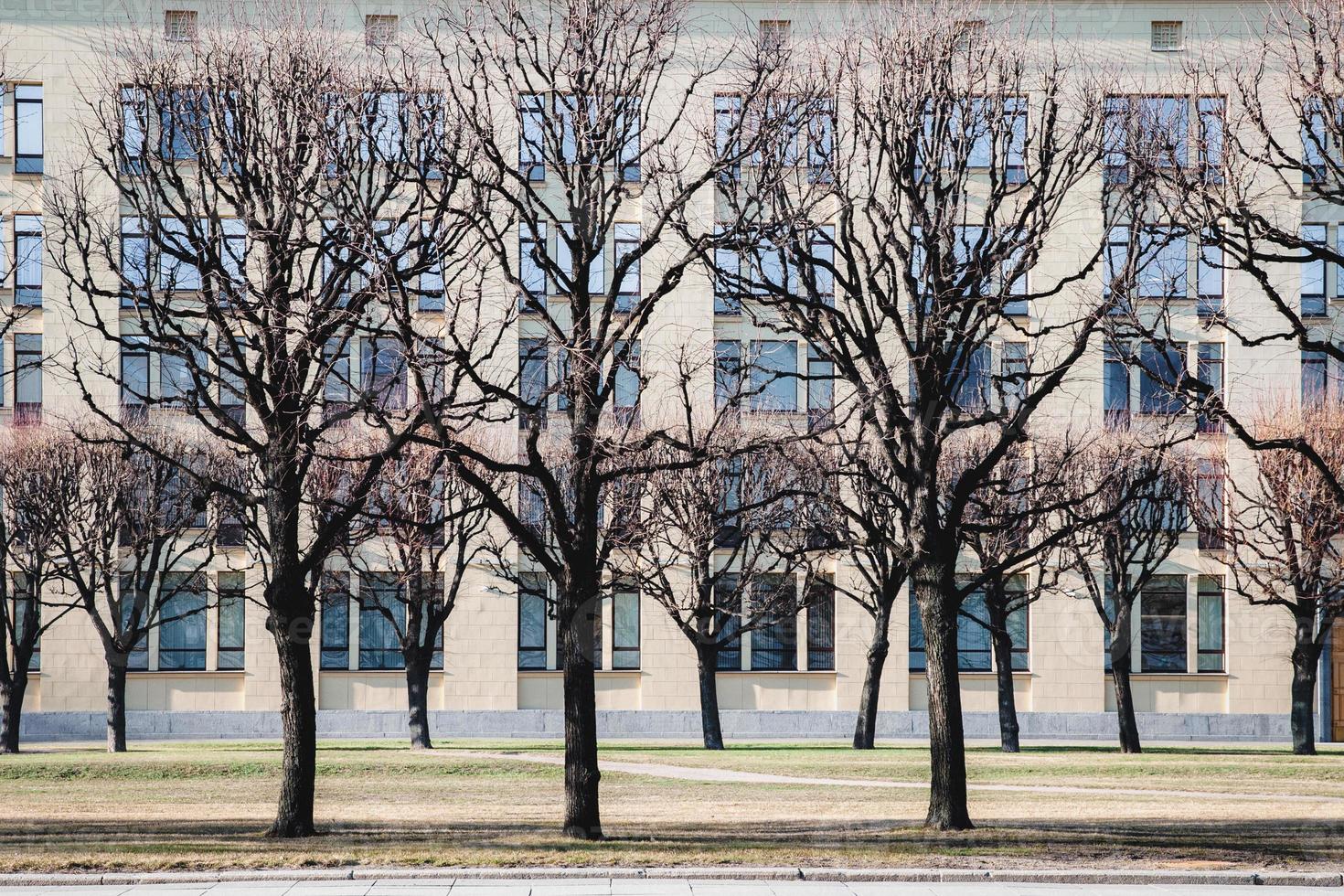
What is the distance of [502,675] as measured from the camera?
140 ft

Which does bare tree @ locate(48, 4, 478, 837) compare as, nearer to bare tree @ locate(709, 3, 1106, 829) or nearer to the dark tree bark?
bare tree @ locate(709, 3, 1106, 829)

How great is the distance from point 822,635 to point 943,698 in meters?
26.1

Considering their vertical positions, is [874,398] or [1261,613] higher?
[874,398]

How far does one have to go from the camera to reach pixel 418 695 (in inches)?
1383

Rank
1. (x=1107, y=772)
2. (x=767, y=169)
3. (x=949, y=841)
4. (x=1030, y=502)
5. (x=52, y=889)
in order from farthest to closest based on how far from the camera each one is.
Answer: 1. (x=1030, y=502)
2. (x=1107, y=772)
3. (x=767, y=169)
4. (x=949, y=841)
5. (x=52, y=889)

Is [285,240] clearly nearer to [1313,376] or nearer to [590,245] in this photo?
[590,245]

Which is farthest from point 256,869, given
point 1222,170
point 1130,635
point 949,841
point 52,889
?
point 1130,635

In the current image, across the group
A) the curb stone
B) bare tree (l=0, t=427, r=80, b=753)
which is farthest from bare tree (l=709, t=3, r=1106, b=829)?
bare tree (l=0, t=427, r=80, b=753)

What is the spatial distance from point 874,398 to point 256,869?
8477 millimetres

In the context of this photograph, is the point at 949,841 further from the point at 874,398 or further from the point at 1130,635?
the point at 1130,635

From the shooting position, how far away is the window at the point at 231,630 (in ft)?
140

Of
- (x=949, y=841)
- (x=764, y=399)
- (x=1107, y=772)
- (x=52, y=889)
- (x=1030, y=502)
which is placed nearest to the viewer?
(x=52, y=889)

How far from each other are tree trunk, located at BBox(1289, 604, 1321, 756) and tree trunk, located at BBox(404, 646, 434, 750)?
2148 cm

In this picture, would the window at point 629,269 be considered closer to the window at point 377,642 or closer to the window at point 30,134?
the window at point 377,642
